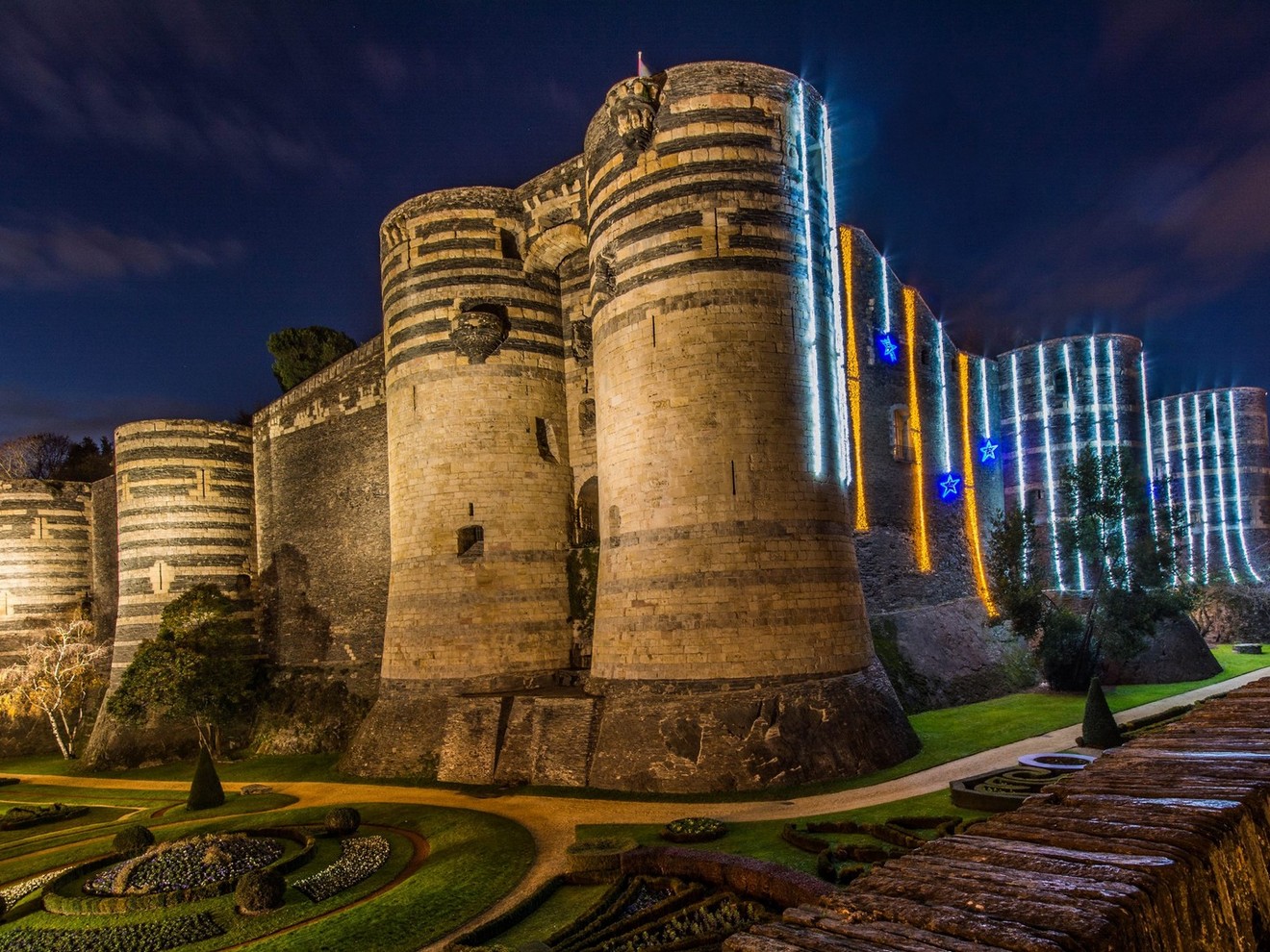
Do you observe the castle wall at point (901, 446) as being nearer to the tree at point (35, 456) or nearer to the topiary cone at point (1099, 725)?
the topiary cone at point (1099, 725)

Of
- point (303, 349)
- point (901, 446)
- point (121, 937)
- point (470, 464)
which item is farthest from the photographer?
point (303, 349)

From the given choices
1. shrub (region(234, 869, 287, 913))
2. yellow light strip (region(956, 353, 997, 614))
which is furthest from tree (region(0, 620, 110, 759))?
yellow light strip (region(956, 353, 997, 614))

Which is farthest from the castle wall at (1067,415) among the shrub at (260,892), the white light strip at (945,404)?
A: the shrub at (260,892)

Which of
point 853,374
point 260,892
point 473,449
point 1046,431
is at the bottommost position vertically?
point 260,892

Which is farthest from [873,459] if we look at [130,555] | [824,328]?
[130,555]

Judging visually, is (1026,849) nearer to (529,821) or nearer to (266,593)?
(529,821)

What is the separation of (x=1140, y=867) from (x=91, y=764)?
2793 centimetres

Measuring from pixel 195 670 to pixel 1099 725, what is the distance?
21630 mm

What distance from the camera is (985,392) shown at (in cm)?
2994

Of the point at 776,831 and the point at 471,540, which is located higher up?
the point at 471,540

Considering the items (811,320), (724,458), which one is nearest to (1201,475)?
(811,320)

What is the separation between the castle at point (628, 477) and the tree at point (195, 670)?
1.27 meters

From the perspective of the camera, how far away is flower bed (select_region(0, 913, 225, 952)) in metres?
9.52

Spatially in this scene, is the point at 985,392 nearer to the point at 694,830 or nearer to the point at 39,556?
the point at 694,830
